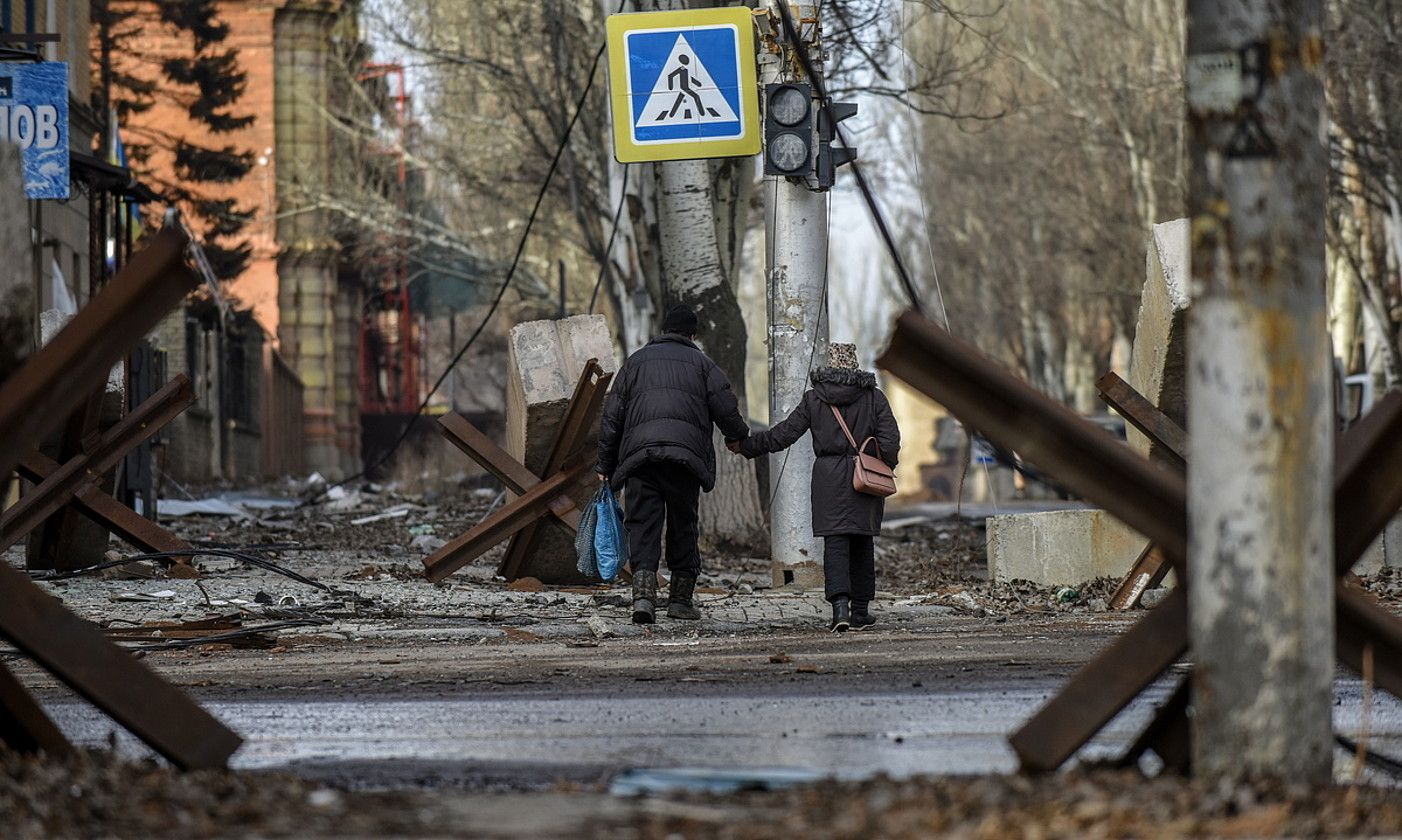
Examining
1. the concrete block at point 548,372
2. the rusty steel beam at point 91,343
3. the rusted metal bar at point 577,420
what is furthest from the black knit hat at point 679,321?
the rusty steel beam at point 91,343

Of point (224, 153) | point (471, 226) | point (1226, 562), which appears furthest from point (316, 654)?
point (224, 153)

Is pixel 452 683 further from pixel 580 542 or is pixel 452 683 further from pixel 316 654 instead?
pixel 580 542

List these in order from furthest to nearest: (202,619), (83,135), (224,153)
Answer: (224,153) < (83,135) < (202,619)

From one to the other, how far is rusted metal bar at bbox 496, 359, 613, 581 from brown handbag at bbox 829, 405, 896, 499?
5.36 ft

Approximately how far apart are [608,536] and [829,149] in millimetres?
3803

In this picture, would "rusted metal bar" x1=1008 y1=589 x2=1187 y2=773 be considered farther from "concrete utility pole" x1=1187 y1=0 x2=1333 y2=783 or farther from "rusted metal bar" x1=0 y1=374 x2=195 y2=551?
"rusted metal bar" x1=0 y1=374 x2=195 y2=551

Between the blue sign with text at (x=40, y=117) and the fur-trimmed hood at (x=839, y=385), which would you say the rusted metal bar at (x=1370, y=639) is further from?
the blue sign with text at (x=40, y=117)

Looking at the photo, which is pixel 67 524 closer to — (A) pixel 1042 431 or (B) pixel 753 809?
(A) pixel 1042 431

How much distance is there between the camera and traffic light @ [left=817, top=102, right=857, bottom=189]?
555 inches

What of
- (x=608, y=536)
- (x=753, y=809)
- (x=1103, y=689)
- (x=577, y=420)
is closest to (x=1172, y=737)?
(x=1103, y=689)

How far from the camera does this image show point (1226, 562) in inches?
160

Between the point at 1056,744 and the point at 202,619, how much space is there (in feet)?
23.3

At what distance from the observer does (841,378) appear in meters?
11.4

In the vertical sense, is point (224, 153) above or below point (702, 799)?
above
